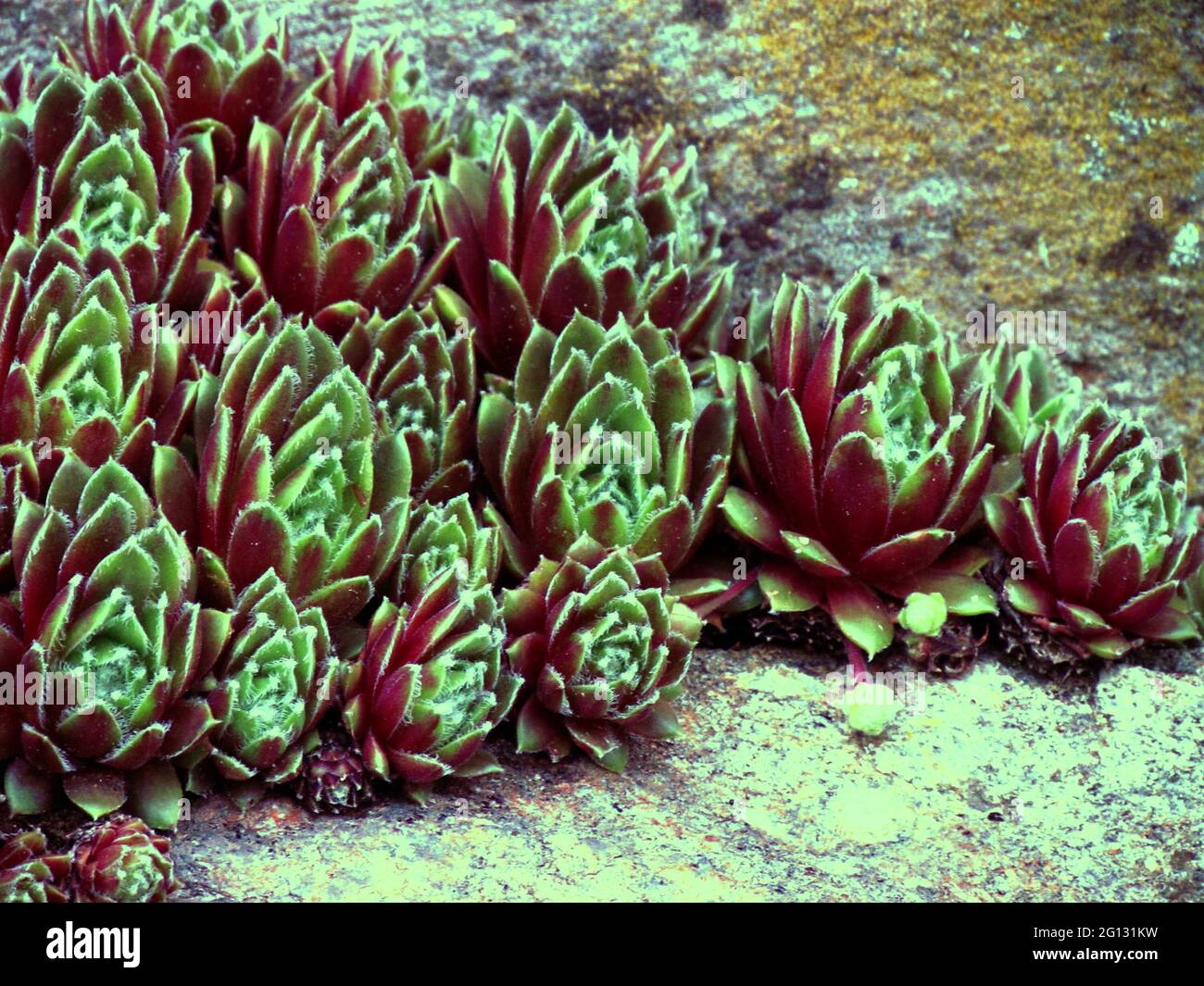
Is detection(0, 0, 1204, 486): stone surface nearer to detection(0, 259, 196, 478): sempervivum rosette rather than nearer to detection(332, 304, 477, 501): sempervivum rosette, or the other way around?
detection(332, 304, 477, 501): sempervivum rosette

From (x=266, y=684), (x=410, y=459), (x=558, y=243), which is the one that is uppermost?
(x=558, y=243)

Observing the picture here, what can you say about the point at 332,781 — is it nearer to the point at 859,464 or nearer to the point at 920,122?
the point at 859,464

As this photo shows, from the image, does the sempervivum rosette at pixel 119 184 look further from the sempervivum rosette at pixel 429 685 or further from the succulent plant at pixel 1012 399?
the succulent plant at pixel 1012 399

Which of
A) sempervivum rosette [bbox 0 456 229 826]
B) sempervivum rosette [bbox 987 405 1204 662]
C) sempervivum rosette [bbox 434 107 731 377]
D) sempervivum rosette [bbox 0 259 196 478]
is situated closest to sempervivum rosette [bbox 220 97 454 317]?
sempervivum rosette [bbox 434 107 731 377]

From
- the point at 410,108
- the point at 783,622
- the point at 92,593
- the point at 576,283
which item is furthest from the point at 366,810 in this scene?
the point at 410,108

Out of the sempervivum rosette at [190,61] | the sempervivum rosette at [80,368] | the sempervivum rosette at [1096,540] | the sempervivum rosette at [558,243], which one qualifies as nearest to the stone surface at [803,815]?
the sempervivum rosette at [1096,540]

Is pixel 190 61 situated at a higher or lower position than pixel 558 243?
higher

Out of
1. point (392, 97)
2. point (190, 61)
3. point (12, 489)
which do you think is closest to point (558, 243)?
point (392, 97)
